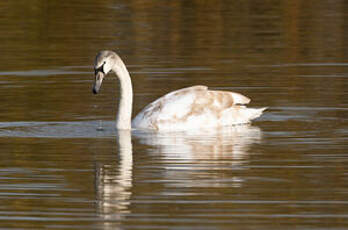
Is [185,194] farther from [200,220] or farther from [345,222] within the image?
[345,222]

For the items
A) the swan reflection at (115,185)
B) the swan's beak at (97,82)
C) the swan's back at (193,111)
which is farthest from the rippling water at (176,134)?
the swan's beak at (97,82)

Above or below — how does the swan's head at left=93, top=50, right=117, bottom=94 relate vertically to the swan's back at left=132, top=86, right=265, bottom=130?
above

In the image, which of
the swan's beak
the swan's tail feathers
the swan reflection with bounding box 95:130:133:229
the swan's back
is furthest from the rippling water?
the swan's beak

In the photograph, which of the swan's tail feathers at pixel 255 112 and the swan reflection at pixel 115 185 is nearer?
the swan reflection at pixel 115 185

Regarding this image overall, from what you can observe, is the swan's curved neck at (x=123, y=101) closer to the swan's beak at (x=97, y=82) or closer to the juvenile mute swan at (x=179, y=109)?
the juvenile mute swan at (x=179, y=109)

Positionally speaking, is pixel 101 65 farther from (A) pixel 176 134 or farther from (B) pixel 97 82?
(A) pixel 176 134

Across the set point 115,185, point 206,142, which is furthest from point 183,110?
point 115,185

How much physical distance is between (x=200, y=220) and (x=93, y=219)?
2.94 feet

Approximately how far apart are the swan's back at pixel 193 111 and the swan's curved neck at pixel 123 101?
0.60 ft

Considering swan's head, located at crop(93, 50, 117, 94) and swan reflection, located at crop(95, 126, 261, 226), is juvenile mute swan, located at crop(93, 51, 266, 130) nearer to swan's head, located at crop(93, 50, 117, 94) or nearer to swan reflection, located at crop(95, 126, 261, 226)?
swan's head, located at crop(93, 50, 117, 94)

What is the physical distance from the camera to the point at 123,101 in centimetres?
1627

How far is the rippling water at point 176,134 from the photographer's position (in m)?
10.8

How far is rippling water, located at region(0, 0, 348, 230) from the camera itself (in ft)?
35.6

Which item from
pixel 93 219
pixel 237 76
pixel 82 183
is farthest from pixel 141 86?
pixel 93 219
